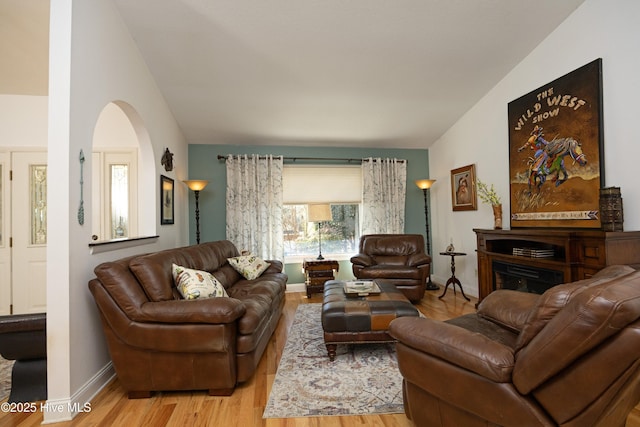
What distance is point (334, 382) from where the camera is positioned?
2.16 m

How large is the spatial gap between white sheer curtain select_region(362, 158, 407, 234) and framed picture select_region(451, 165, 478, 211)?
0.96 m

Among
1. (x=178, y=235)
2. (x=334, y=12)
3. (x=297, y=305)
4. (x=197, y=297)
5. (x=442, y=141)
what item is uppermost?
(x=334, y=12)

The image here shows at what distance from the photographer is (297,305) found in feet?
14.1

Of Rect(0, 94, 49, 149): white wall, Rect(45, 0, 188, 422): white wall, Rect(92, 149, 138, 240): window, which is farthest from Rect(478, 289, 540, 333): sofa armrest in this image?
Rect(0, 94, 49, 149): white wall

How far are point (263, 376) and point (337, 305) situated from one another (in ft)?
2.62

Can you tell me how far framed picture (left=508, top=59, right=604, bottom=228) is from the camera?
2.80 metres

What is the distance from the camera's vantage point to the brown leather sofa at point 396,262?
414 centimetres

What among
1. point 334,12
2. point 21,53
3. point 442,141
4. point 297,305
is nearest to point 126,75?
point 21,53

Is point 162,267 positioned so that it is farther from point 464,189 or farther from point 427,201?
point 427,201

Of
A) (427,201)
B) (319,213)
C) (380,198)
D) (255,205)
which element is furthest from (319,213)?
(427,201)

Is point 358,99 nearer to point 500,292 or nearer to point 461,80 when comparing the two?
point 461,80

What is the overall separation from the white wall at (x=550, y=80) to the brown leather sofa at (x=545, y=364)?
1974 mm

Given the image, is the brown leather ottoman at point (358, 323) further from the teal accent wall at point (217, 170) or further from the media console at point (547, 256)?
the teal accent wall at point (217, 170)

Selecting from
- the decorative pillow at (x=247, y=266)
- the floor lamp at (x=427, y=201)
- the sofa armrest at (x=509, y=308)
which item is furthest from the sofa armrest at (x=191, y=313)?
the floor lamp at (x=427, y=201)
